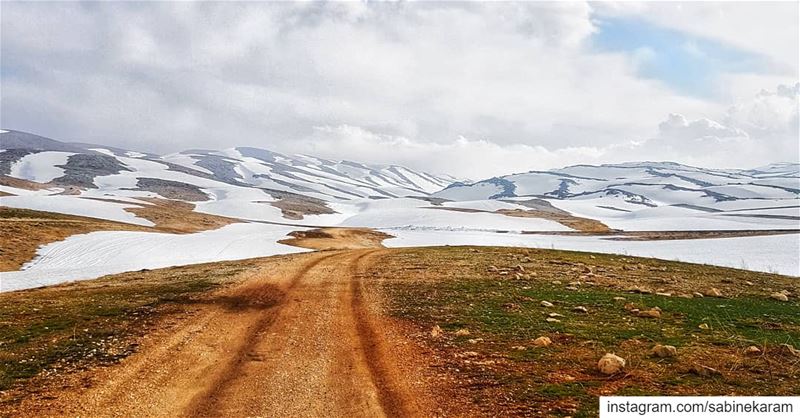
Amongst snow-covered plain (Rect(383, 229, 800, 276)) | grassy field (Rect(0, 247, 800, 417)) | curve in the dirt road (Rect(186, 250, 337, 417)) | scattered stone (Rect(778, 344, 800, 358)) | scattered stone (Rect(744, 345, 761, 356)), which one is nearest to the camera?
curve in the dirt road (Rect(186, 250, 337, 417))

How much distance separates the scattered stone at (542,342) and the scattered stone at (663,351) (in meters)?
2.89

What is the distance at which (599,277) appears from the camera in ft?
100

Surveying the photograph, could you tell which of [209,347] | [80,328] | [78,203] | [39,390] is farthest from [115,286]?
[78,203]

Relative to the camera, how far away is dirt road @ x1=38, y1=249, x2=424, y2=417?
1077cm

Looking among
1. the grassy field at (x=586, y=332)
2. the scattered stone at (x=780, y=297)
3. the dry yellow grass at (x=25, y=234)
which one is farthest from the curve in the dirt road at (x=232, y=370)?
the dry yellow grass at (x=25, y=234)

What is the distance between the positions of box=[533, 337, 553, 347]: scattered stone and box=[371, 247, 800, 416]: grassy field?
211 mm

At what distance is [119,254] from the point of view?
4912 cm

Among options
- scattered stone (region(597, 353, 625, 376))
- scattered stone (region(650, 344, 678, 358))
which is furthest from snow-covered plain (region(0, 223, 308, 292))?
scattered stone (region(650, 344, 678, 358))

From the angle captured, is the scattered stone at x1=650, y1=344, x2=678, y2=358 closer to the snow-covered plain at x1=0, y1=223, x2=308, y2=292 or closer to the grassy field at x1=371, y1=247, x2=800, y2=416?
the grassy field at x1=371, y1=247, x2=800, y2=416

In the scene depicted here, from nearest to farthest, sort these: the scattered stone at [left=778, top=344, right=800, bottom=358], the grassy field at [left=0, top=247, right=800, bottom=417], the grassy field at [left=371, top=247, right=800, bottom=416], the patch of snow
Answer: the grassy field at [left=371, top=247, right=800, bottom=416] < the grassy field at [left=0, top=247, right=800, bottom=417] < the scattered stone at [left=778, top=344, right=800, bottom=358] < the patch of snow

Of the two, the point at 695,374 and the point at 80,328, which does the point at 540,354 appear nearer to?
the point at 695,374

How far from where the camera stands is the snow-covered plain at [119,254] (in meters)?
34.2

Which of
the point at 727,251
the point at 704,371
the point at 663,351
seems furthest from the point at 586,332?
the point at 727,251

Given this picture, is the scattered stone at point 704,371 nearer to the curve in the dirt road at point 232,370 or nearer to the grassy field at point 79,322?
the curve in the dirt road at point 232,370
